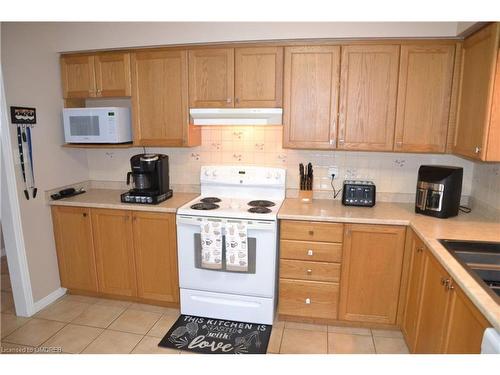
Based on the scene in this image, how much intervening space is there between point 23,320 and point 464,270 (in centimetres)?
303

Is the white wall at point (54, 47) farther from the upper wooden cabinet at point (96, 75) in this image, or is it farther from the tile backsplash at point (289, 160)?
the tile backsplash at point (289, 160)

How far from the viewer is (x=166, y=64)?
8.43ft

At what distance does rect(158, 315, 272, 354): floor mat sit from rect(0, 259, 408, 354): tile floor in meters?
0.07

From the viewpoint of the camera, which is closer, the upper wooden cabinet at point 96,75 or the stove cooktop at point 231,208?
the stove cooktop at point 231,208

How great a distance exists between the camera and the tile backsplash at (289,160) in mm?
2660

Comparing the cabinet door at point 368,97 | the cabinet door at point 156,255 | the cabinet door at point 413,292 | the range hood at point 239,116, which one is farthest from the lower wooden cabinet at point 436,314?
the cabinet door at point 156,255

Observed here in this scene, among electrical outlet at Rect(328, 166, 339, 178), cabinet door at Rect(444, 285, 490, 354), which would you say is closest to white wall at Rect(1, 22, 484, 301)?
electrical outlet at Rect(328, 166, 339, 178)

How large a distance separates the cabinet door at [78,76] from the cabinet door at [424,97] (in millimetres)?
2507

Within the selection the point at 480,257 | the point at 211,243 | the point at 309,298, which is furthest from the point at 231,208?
the point at 480,257

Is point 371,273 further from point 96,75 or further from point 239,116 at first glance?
point 96,75

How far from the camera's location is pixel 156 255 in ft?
8.50

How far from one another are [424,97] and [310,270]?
4.97 feet

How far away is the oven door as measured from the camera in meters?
2.30
